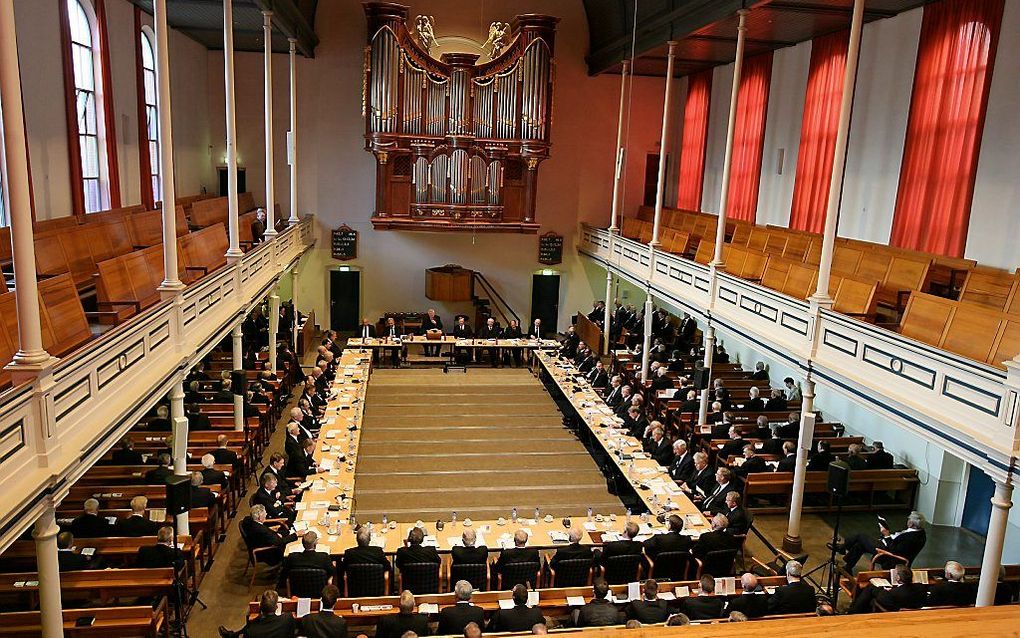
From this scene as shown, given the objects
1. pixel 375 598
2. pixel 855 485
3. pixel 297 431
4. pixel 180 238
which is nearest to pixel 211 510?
pixel 297 431

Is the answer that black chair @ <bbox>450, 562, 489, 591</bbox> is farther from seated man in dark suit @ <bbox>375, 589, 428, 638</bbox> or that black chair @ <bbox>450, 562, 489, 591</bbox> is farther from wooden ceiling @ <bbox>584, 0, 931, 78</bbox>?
wooden ceiling @ <bbox>584, 0, 931, 78</bbox>

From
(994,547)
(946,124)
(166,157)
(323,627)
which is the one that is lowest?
(323,627)

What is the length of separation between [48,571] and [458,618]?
4.15m

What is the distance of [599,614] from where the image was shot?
874 centimetres

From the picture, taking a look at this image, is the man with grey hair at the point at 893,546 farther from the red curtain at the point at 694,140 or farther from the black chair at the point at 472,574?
the red curtain at the point at 694,140

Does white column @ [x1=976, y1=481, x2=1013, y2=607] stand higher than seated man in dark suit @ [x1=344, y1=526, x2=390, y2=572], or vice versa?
white column @ [x1=976, y1=481, x2=1013, y2=607]

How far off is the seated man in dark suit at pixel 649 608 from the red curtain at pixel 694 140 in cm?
1864

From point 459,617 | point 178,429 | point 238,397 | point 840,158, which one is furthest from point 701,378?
point 178,429

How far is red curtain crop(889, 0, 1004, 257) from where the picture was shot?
14.0 meters

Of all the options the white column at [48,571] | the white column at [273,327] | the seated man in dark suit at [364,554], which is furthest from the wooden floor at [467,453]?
the white column at [48,571]

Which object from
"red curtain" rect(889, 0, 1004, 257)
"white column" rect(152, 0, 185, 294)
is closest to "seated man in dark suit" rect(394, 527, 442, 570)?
"white column" rect(152, 0, 185, 294)

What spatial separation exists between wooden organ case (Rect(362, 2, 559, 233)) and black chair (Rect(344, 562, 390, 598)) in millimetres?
14716

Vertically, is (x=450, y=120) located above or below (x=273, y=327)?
above

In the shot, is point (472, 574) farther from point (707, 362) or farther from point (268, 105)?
point (268, 105)
